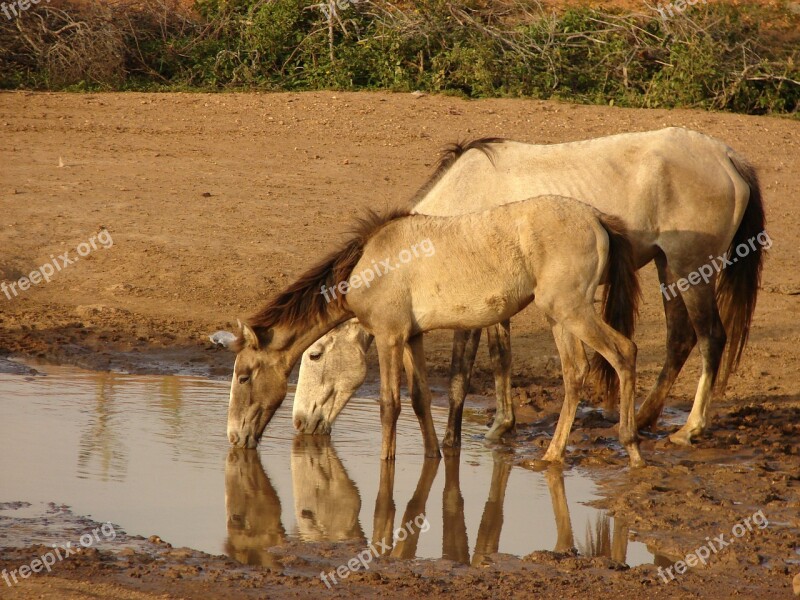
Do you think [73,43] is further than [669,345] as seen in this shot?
Yes

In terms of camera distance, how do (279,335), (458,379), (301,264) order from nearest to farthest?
1. (279,335)
2. (458,379)
3. (301,264)

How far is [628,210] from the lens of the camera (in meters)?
7.98

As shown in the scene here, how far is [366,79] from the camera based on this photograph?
1620 centimetres

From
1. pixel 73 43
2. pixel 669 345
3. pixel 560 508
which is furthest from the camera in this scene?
→ pixel 73 43

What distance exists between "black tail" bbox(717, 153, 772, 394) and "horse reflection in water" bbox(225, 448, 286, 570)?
3.41 metres

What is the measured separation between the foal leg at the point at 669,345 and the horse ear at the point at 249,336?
2707mm

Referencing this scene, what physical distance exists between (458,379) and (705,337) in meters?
1.74

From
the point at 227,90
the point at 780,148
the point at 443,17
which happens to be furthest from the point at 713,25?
the point at 227,90

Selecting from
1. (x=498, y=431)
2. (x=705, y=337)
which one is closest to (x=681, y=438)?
(x=705, y=337)

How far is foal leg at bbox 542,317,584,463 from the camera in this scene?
23.9 feet

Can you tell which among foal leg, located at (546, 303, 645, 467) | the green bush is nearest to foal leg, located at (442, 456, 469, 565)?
foal leg, located at (546, 303, 645, 467)

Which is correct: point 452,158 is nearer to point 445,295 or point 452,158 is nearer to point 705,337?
point 445,295

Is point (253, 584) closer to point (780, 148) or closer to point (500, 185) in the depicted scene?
point (500, 185)

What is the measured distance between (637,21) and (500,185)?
369 inches
